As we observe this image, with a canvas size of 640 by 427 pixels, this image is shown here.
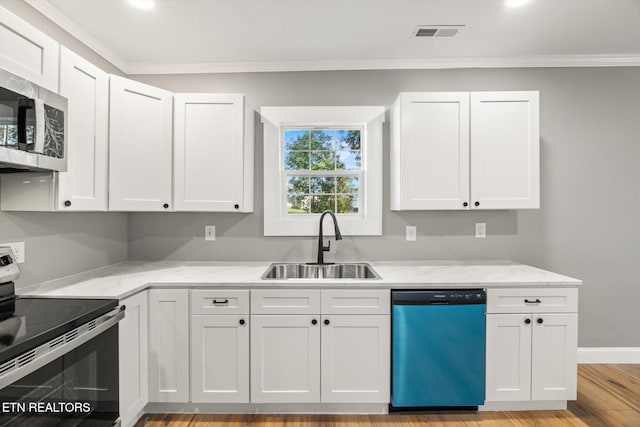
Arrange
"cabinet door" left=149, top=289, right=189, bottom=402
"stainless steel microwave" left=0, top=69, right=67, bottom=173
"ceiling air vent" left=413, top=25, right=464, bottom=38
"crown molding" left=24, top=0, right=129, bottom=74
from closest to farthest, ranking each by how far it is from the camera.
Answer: "stainless steel microwave" left=0, top=69, right=67, bottom=173, "crown molding" left=24, top=0, right=129, bottom=74, "cabinet door" left=149, top=289, right=189, bottom=402, "ceiling air vent" left=413, top=25, right=464, bottom=38

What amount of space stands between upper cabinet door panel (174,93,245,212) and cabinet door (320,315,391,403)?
1268mm

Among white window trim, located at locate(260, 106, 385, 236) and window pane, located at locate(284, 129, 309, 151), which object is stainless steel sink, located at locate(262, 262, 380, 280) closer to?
white window trim, located at locate(260, 106, 385, 236)

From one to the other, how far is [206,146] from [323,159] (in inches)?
37.9

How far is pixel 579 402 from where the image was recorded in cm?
220

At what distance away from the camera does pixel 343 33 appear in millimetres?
2260

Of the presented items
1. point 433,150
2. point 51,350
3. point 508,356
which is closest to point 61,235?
point 51,350

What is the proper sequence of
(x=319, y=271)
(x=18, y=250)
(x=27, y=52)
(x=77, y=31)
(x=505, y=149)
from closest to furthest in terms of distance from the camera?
(x=27, y=52), (x=18, y=250), (x=77, y=31), (x=505, y=149), (x=319, y=271)

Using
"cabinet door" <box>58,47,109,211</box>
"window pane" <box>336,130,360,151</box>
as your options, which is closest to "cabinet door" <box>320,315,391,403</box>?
"window pane" <box>336,130,360,151</box>

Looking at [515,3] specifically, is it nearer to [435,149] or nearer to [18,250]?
[435,149]

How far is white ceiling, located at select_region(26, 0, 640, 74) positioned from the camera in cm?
198

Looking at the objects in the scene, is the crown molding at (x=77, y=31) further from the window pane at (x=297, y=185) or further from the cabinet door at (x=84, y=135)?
the window pane at (x=297, y=185)

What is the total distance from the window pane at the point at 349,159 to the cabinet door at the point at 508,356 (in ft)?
4.98

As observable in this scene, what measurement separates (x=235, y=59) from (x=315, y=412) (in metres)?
2.71

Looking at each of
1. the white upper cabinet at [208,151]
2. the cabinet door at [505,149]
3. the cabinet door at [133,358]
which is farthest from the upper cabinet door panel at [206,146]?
the cabinet door at [505,149]
